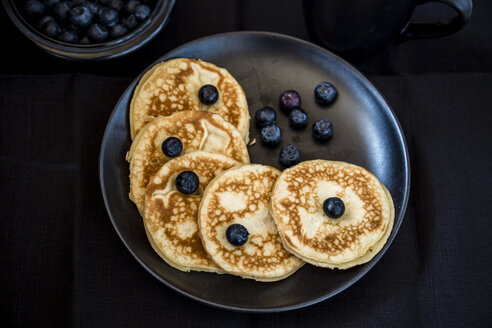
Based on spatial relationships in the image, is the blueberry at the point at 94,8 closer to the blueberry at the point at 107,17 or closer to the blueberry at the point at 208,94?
the blueberry at the point at 107,17

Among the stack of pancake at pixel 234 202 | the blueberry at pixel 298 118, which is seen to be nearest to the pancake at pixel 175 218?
the stack of pancake at pixel 234 202

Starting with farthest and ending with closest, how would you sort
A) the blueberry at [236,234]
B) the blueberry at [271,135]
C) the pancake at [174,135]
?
the blueberry at [271,135] → the pancake at [174,135] → the blueberry at [236,234]

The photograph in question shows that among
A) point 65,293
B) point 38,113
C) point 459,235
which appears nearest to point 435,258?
point 459,235

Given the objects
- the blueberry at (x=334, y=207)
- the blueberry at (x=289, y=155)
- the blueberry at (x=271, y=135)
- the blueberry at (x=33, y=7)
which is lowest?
the blueberry at (x=334, y=207)

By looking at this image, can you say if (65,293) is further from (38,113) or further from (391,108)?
(391,108)

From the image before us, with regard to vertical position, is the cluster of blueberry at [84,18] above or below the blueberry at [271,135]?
above

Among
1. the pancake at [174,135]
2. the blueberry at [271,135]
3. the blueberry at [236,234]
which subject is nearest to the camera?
the blueberry at [236,234]

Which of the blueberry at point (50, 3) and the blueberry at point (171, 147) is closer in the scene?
the blueberry at point (171, 147)
